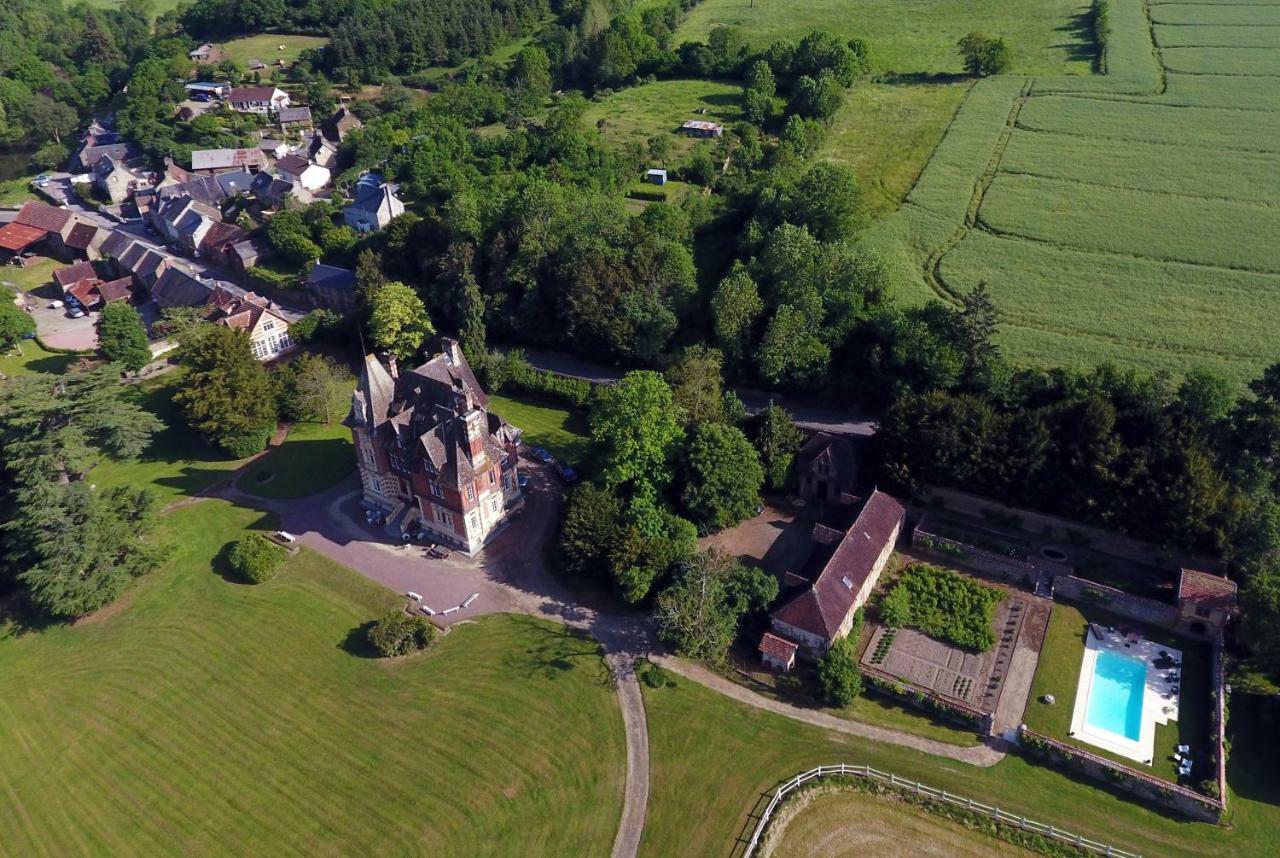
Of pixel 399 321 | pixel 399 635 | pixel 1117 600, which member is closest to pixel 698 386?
pixel 399 635

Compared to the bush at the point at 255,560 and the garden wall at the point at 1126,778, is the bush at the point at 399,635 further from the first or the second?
the garden wall at the point at 1126,778

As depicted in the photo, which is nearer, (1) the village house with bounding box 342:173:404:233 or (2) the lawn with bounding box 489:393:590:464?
(2) the lawn with bounding box 489:393:590:464

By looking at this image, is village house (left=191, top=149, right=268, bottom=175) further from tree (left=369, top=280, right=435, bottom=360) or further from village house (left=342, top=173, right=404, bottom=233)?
tree (left=369, top=280, right=435, bottom=360)

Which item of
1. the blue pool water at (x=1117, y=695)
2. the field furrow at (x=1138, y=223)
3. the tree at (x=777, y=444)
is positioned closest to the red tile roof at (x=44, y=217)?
the tree at (x=777, y=444)

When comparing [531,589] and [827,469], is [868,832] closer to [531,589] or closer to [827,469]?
[827,469]

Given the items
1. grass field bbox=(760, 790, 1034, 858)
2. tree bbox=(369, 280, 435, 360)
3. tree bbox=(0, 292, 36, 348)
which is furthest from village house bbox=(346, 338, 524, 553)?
tree bbox=(0, 292, 36, 348)

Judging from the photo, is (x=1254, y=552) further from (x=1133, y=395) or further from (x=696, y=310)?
(x=696, y=310)
